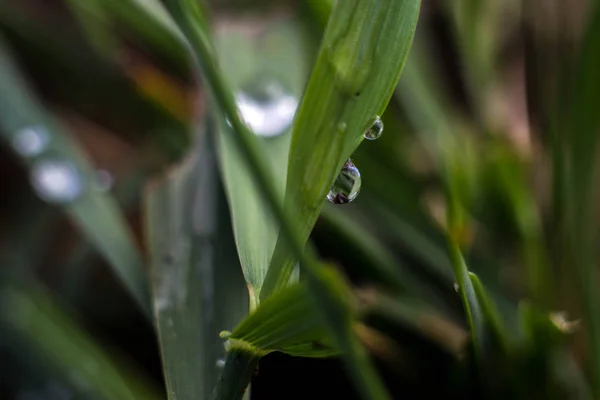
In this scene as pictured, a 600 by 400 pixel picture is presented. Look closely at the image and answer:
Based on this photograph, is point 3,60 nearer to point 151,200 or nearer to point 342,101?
point 151,200

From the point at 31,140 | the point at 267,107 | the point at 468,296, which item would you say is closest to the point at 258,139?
the point at 267,107

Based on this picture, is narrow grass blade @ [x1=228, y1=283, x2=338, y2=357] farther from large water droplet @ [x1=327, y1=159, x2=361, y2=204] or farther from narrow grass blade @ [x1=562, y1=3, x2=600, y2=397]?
narrow grass blade @ [x1=562, y1=3, x2=600, y2=397]

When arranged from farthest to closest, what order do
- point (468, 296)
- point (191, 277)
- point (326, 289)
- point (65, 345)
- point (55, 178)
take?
point (55, 178)
point (65, 345)
point (191, 277)
point (468, 296)
point (326, 289)

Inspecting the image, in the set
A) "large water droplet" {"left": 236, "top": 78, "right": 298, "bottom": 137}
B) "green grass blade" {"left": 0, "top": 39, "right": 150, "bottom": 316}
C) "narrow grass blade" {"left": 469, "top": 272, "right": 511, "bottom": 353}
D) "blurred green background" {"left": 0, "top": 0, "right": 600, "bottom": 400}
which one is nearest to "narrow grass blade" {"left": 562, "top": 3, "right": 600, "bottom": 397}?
"blurred green background" {"left": 0, "top": 0, "right": 600, "bottom": 400}

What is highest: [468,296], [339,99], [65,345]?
[339,99]

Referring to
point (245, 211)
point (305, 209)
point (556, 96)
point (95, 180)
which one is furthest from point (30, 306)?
point (556, 96)

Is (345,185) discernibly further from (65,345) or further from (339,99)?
(65,345)
